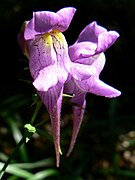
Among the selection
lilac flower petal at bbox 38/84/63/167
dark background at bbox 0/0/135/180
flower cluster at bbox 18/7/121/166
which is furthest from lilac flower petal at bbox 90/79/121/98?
dark background at bbox 0/0/135/180

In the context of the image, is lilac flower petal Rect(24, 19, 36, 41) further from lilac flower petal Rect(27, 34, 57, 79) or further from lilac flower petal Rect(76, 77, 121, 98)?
lilac flower petal Rect(76, 77, 121, 98)

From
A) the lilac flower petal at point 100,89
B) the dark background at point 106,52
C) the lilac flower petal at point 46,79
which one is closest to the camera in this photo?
the lilac flower petal at point 46,79

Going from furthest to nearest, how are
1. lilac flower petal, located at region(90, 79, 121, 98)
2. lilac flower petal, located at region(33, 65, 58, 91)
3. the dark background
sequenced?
the dark background, lilac flower petal, located at region(90, 79, 121, 98), lilac flower petal, located at region(33, 65, 58, 91)

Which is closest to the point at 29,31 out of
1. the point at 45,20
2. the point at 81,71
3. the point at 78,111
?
the point at 45,20

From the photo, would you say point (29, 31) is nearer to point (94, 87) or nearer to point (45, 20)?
point (45, 20)

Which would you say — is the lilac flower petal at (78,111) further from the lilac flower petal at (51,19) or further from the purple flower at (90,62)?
the lilac flower petal at (51,19)

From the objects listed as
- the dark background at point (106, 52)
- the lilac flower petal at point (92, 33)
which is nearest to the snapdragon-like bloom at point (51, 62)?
the lilac flower petal at point (92, 33)
